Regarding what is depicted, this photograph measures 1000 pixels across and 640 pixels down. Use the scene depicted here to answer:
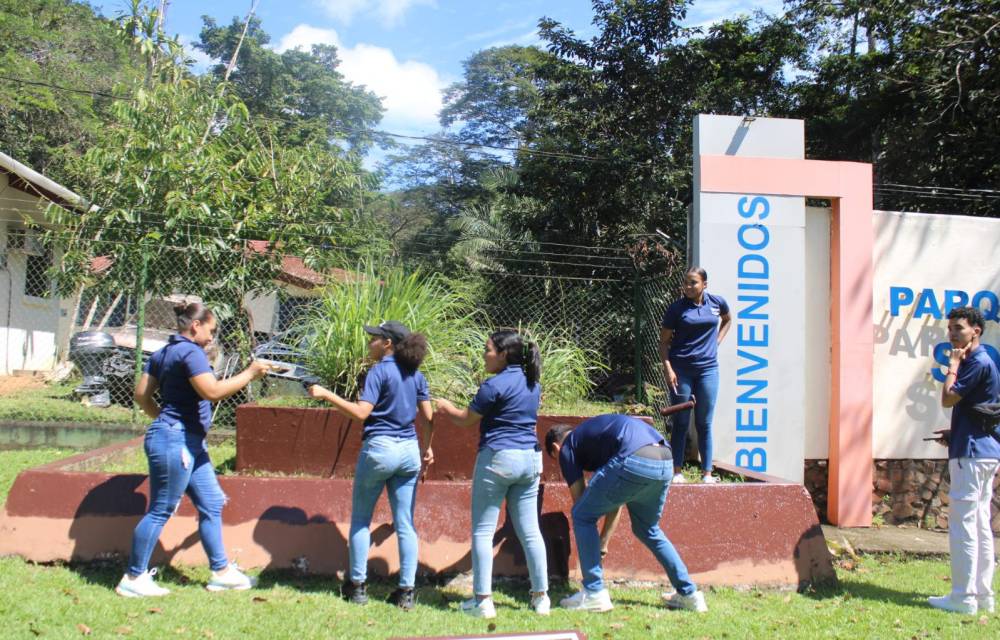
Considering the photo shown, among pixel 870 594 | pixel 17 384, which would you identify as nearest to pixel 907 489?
→ pixel 870 594

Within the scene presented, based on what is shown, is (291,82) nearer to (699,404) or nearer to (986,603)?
(699,404)

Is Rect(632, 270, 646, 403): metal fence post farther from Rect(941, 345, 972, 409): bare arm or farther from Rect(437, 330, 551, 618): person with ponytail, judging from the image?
Rect(437, 330, 551, 618): person with ponytail

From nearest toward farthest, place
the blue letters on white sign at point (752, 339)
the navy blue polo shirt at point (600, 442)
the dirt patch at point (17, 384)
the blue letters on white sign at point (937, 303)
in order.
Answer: the navy blue polo shirt at point (600, 442) < the blue letters on white sign at point (752, 339) < the blue letters on white sign at point (937, 303) < the dirt patch at point (17, 384)

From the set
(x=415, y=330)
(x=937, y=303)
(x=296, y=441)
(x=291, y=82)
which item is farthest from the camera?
(x=291, y=82)

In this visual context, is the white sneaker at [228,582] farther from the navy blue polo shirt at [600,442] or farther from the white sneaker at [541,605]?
the navy blue polo shirt at [600,442]

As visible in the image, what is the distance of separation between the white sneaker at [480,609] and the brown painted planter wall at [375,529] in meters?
0.63

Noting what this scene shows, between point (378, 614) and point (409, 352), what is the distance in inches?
56.9

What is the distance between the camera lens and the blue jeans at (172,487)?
4.51 m

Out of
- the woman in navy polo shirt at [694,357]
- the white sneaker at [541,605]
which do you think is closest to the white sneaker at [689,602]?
the white sneaker at [541,605]

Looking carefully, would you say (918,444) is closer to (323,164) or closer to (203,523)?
(203,523)

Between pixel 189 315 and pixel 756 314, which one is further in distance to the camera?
pixel 756 314

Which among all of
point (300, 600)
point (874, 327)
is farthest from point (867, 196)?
point (300, 600)

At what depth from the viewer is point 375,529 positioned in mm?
5203

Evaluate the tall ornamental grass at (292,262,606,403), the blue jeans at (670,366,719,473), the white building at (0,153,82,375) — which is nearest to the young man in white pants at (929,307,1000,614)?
the blue jeans at (670,366,719,473)
